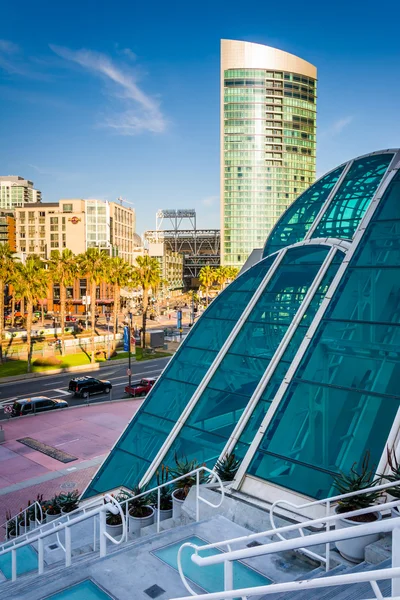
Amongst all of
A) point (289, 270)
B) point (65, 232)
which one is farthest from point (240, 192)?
point (289, 270)

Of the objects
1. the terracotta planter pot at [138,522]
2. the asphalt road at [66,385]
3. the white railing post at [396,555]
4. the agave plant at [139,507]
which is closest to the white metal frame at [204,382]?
the agave plant at [139,507]

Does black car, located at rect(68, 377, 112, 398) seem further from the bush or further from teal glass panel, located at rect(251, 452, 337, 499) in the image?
teal glass panel, located at rect(251, 452, 337, 499)

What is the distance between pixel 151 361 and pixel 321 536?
194 ft

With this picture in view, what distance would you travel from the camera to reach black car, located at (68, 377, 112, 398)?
4422 centimetres

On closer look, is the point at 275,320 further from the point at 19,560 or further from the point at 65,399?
the point at 65,399

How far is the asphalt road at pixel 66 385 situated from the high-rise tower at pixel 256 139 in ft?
307

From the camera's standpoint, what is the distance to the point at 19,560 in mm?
12625

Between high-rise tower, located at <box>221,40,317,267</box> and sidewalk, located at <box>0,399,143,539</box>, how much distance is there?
111342mm

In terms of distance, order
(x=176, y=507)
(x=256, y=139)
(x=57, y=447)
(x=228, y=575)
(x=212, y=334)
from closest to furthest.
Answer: (x=228, y=575), (x=176, y=507), (x=212, y=334), (x=57, y=447), (x=256, y=139)

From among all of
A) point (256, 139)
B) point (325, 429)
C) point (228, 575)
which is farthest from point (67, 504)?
point (256, 139)

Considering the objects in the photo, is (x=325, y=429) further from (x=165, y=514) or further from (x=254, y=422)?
(x=165, y=514)

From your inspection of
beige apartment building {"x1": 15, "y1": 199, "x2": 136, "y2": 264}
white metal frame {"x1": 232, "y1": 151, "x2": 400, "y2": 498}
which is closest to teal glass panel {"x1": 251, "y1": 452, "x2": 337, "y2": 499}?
white metal frame {"x1": 232, "y1": 151, "x2": 400, "y2": 498}

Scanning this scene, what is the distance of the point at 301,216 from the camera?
26859mm

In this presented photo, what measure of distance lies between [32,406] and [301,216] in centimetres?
2540
